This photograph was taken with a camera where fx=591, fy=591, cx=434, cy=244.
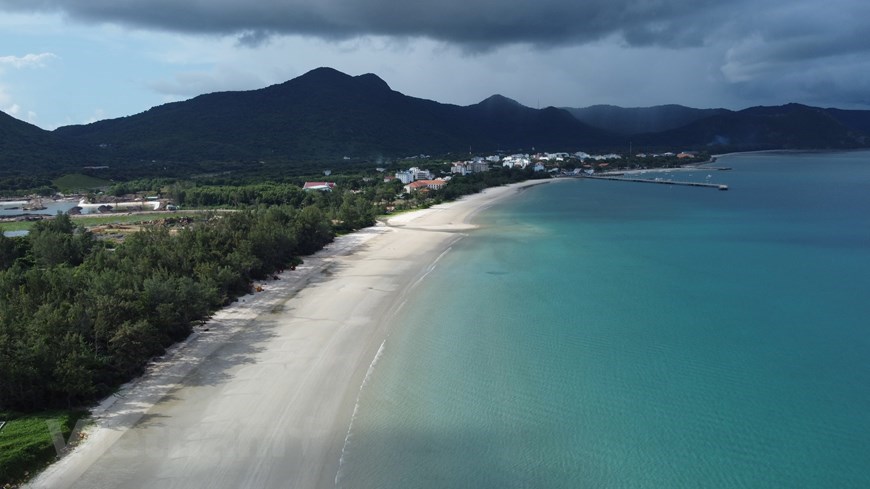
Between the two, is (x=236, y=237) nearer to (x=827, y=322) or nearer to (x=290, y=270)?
(x=290, y=270)

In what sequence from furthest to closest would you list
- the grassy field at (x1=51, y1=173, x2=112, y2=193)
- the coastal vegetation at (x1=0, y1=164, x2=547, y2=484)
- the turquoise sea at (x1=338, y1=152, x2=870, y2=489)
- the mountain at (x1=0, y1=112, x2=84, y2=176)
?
the mountain at (x1=0, y1=112, x2=84, y2=176) → the grassy field at (x1=51, y1=173, x2=112, y2=193) → the coastal vegetation at (x1=0, y1=164, x2=547, y2=484) → the turquoise sea at (x1=338, y1=152, x2=870, y2=489)

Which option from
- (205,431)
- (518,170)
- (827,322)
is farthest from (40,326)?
(518,170)

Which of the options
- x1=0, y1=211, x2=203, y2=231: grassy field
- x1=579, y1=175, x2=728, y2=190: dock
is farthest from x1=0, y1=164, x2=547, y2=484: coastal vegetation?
x1=579, y1=175, x2=728, y2=190: dock

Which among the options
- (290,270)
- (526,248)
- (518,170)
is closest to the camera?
(290,270)

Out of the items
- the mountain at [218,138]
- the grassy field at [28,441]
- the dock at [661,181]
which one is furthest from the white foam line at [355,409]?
the mountain at [218,138]

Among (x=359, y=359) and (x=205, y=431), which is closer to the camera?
(x=205, y=431)

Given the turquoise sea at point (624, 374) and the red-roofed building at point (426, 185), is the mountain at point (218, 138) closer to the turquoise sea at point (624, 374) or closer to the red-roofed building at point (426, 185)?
the red-roofed building at point (426, 185)

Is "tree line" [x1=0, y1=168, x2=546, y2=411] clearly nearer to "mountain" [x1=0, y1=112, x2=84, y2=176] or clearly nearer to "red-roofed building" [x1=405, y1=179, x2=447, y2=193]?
"red-roofed building" [x1=405, y1=179, x2=447, y2=193]
